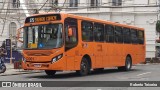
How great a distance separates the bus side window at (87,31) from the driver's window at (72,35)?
2.69ft

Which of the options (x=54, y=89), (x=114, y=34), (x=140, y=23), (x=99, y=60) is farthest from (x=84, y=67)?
(x=140, y=23)

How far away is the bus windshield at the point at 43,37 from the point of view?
21172mm

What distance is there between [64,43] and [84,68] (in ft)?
8.46

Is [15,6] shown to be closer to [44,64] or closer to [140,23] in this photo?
[140,23]

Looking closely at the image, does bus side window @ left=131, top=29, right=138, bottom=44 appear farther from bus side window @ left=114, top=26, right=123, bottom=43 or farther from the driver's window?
the driver's window

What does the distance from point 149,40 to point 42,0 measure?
622 inches

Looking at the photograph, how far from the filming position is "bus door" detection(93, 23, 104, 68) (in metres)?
24.5

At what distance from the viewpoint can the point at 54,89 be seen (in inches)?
623

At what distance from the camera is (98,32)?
971 inches

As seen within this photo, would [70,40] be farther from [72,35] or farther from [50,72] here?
[50,72]

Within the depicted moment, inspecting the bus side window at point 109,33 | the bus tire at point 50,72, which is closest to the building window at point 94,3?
the bus side window at point 109,33

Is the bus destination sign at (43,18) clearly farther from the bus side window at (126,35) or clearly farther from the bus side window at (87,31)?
the bus side window at (126,35)

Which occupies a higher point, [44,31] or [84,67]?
[44,31]

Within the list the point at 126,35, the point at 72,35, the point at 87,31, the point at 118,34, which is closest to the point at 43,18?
the point at 72,35
